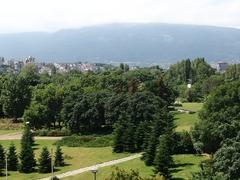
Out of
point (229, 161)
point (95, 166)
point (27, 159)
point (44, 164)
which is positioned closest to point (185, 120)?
point (95, 166)

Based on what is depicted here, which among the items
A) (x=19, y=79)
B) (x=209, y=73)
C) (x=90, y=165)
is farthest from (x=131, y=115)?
(x=209, y=73)

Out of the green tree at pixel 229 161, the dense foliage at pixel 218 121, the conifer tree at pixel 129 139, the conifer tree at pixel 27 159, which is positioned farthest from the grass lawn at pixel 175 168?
the green tree at pixel 229 161

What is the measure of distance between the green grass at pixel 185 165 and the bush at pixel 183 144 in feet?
3.19

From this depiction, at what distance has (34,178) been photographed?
163 feet

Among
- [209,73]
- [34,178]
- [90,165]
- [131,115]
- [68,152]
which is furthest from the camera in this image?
[209,73]

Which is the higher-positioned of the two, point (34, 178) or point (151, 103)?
point (151, 103)

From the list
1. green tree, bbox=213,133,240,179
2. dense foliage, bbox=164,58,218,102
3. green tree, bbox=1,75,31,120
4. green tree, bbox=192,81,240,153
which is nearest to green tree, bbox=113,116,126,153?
green tree, bbox=192,81,240,153

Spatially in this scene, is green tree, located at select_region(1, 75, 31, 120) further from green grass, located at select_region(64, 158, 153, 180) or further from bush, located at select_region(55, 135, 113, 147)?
green grass, located at select_region(64, 158, 153, 180)

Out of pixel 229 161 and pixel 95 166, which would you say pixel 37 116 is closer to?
pixel 95 166

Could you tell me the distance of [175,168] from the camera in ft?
160

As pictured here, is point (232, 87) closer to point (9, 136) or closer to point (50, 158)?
point (50, 158)

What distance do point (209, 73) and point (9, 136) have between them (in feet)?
247

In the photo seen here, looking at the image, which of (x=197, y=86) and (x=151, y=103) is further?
(x=197, y=86)

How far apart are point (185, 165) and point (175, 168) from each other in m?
1.15
